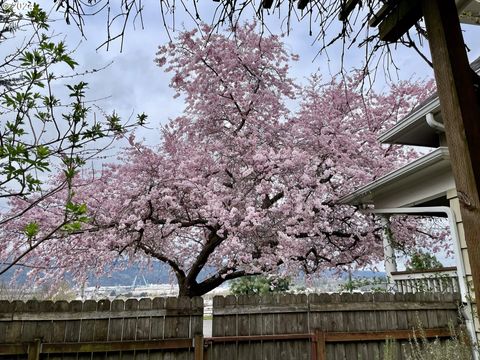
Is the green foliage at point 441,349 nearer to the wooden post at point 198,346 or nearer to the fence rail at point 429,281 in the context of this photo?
the fence rail at point 429,281

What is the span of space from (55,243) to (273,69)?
5614 millimetres

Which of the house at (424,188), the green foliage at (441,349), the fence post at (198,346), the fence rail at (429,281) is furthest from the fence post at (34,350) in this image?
the fence rail at (429,281)

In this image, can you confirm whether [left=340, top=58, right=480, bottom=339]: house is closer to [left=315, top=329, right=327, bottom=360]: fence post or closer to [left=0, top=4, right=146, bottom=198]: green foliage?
[left=315, top=329, right=327, bottom=360]: fence post

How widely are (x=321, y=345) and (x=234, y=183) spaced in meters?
3.67

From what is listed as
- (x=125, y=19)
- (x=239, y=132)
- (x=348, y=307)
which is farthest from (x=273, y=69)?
(x=125, y=19)

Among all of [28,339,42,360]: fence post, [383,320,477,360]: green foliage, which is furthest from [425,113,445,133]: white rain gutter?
[28,339,42,360]: fence post

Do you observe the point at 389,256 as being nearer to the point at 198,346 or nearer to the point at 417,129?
the point at 417,129

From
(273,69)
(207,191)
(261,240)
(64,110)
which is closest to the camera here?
(64,110)

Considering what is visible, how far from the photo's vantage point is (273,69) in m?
7.87

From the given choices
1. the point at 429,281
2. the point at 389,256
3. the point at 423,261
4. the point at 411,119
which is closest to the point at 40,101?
the point at 411,119

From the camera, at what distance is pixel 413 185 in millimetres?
5195

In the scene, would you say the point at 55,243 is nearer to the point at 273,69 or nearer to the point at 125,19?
the point at 273,69

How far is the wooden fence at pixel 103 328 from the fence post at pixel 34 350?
1 centimetres

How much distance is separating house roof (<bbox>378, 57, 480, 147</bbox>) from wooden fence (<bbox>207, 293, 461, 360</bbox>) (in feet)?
7.34
